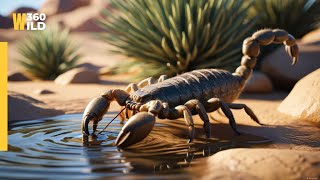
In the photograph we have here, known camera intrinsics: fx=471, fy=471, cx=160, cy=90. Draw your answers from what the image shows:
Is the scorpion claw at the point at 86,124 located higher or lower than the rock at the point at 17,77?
lower

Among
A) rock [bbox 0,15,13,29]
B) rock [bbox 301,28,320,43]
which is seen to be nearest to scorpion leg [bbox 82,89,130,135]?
rock [bbox 301,28,320,43]

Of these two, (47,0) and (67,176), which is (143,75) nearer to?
(67,176)

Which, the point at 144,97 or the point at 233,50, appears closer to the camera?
the point at 144,97

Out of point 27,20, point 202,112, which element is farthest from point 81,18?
point 202,112

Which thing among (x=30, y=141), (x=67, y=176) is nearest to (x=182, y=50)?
(x=30, y=141)

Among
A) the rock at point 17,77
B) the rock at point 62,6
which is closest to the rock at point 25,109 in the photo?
the rock at point 17,77

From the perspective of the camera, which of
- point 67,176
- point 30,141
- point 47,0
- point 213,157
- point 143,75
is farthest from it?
point 47,0

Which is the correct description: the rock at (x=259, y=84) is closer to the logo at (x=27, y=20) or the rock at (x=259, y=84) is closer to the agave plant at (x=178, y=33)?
the agave plant at (x=178, y=33)
